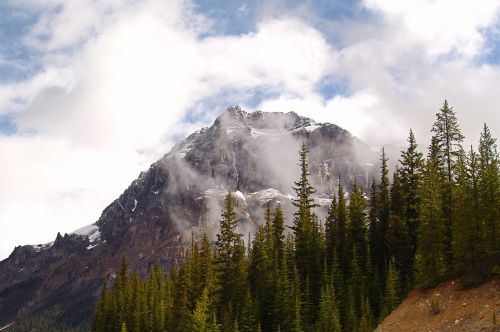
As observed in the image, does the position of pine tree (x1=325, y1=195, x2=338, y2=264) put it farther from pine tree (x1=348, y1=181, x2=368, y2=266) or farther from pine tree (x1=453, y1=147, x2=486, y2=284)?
pine tree (x1=453, y1=147, x2=486, y2=284)

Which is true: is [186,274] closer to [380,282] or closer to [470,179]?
[380,282]

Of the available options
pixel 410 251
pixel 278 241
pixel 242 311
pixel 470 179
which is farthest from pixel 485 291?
pixel 278 241

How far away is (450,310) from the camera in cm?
3481

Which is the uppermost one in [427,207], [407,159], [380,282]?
[407,159]

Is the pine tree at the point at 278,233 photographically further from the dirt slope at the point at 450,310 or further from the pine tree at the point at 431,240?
the dirt slope at the point at 450,310

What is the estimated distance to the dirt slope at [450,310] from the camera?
31891mm

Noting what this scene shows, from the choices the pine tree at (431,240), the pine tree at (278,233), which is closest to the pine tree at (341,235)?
the pine tree at (278,233)

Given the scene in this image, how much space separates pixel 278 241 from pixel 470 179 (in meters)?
39.3

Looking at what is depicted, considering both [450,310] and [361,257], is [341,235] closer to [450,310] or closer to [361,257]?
[361,257]

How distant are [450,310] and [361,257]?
32392 mm

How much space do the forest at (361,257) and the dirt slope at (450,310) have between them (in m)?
1.30

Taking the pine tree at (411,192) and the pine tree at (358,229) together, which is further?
the pine tree at (358,229)

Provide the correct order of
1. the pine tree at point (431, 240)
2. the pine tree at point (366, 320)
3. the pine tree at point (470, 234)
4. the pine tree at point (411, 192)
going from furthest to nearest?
1. the pine tree at point (411, 192)
2. the pine tree at point (366, 320)
3. the pine tree at point (431, 240)
4. the pine tree at point (470, 234)

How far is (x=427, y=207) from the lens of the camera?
152 ft
